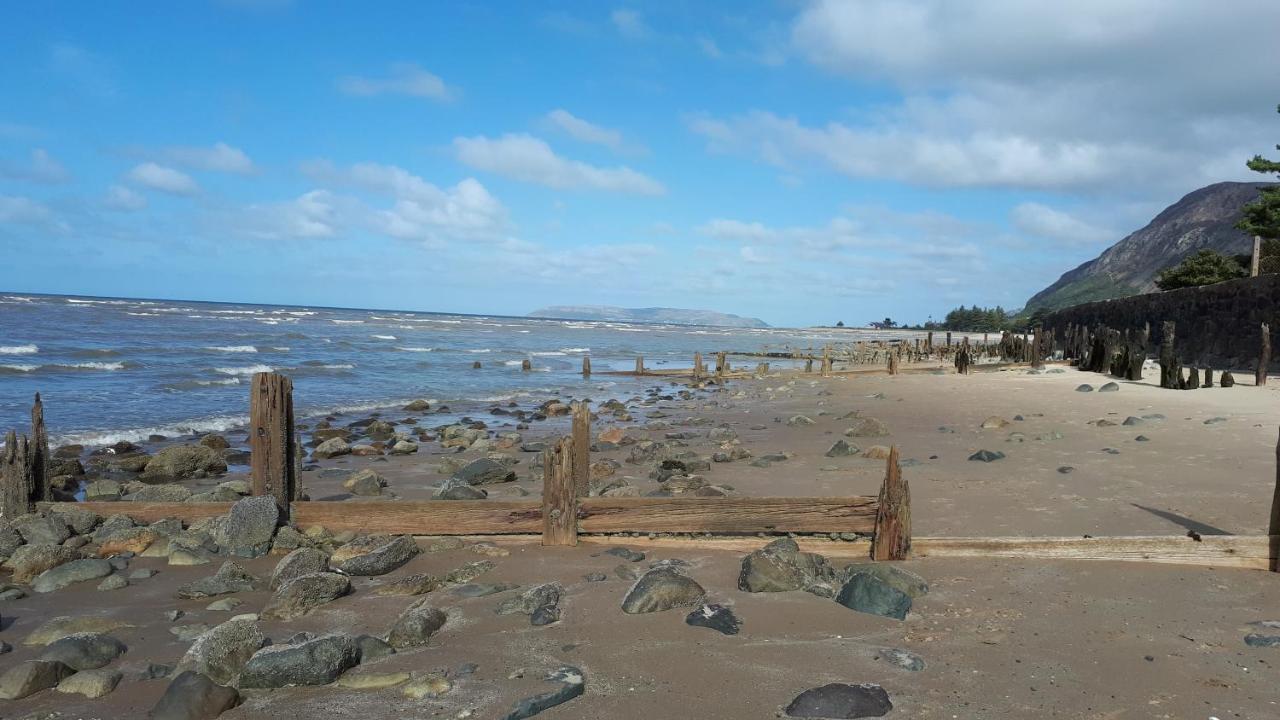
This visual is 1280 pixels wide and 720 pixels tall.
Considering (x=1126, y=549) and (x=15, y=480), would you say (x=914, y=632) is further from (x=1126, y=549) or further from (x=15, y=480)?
(x=15, y=480)

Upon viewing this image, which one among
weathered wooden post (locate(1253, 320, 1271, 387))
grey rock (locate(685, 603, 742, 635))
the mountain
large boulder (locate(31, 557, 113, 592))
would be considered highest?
the mountain

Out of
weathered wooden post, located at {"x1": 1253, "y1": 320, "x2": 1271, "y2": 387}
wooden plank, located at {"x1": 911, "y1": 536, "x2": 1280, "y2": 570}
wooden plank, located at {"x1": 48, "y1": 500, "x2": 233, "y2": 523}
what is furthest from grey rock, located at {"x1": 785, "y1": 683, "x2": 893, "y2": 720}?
weathered wooden post, located at {"x1": 1253, "y1": 320, "x2": 1271, "y2": 387}

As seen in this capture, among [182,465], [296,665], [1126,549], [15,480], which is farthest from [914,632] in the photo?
[182,465]

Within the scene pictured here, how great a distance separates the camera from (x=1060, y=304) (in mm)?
115812

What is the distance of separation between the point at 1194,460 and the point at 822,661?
27.5 feet

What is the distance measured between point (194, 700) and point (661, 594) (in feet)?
9.29

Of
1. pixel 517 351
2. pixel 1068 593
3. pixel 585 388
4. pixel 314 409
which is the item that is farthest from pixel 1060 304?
pixel 1068 593

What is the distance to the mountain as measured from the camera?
102 m

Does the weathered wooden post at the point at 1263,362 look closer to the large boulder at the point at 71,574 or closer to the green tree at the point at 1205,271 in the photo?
the large boulder at the point at 71,574

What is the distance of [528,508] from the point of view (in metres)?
7.18

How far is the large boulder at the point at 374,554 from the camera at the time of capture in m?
6.72

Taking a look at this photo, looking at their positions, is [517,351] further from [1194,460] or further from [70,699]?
[70,699]

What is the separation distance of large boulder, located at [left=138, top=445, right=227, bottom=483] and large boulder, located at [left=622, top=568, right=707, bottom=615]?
388 inches

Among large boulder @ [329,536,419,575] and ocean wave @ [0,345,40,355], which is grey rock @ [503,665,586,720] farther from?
ocean wave @ [0,345,40,355]
